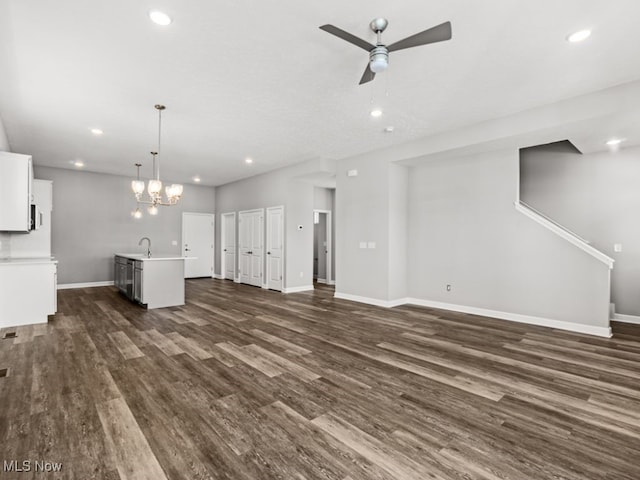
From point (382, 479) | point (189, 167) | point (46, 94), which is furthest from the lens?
point (189, 167)

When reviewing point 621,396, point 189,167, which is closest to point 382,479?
Result: point 621,396

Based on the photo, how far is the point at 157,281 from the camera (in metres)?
5.89

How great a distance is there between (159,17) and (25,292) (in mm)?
4570

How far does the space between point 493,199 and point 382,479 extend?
488 cm

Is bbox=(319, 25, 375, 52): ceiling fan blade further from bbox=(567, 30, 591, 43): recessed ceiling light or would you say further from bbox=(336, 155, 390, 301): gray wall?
bbox=(336, 155, 390, 301): gray wall

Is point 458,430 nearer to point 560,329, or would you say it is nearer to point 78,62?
point 560,329

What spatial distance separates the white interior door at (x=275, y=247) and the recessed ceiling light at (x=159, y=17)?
539 centimetres

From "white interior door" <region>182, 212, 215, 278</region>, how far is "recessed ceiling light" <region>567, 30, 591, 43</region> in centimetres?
976

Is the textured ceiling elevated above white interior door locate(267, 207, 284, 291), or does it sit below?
above

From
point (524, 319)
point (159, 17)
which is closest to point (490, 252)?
point (524, 319)

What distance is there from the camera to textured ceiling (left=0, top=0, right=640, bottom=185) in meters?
2.53

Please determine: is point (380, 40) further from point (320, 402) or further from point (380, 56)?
point (320, 402)

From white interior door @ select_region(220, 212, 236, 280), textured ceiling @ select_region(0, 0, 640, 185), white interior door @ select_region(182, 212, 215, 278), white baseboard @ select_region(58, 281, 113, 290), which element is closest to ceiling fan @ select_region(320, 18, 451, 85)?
textured ceiling @ select_region(0, 0, 640, 185)

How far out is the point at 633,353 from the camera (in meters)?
3.68
